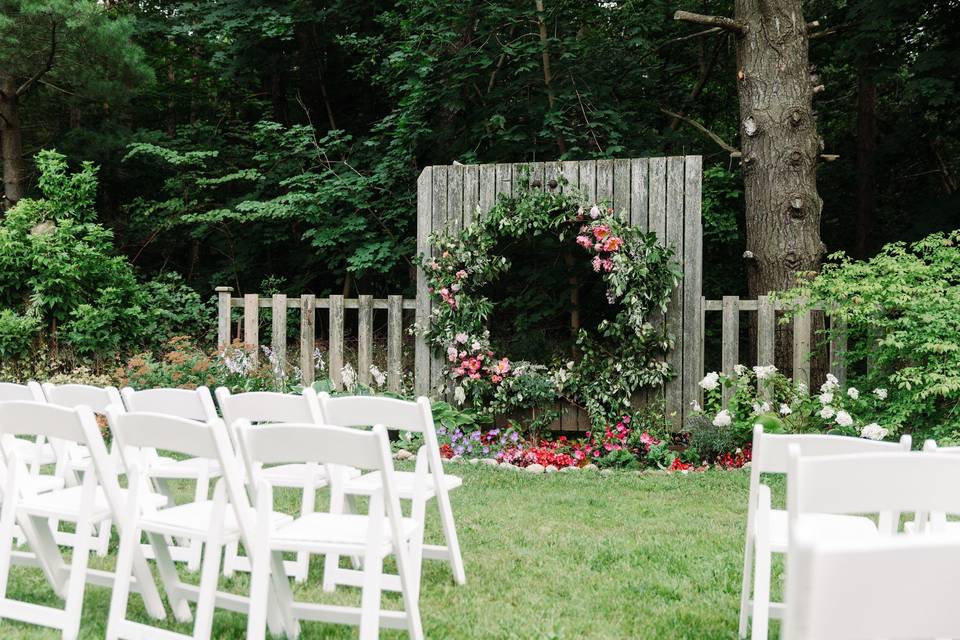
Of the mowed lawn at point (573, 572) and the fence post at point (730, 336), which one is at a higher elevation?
the fence post at point (730, 336)

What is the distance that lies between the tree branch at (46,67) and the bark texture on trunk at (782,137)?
29.2 feet

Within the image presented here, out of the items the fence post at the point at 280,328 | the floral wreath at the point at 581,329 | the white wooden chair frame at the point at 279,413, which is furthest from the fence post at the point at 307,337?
the white wooden chair frame at the point at 279,413

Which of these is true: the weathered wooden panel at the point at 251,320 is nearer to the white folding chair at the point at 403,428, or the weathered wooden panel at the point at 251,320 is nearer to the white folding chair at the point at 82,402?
the white folding chair at the point at 82,402

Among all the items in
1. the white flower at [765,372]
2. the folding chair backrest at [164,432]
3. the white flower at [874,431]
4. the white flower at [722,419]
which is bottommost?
the white flower at [722,419]

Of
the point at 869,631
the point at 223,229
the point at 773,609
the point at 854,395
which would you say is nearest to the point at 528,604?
the point at 773,609

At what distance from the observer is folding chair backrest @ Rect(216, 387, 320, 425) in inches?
150

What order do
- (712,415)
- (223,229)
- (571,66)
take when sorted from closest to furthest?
1. (712,415)
2. (571,66)
3. (223,229)

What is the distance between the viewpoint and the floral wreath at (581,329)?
784cm

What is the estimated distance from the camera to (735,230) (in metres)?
11.4

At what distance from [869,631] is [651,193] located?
22.6 feet

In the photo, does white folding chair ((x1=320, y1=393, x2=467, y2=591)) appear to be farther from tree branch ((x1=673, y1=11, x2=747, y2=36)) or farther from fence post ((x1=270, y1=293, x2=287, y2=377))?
tree branch ((x1=673, y1=11, x2=747, y2=36))

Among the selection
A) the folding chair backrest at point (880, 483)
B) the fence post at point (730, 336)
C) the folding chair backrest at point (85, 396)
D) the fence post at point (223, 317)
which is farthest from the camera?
the fence post at point (223, 317)

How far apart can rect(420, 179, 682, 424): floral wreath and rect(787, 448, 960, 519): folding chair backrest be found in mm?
5740

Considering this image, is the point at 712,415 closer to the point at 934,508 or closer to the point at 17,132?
the point at 934,508
